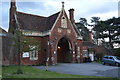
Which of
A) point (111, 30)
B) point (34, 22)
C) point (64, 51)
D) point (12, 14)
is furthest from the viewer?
point (111, 30)

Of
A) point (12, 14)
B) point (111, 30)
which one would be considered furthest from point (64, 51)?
point (111, 30)

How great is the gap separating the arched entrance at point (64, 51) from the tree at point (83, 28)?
34360mm

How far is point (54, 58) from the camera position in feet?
90.3

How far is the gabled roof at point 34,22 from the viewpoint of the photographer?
2863 centimetres

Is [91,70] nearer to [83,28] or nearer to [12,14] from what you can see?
[12,14]

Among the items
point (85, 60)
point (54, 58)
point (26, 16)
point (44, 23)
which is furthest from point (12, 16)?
point (85, 60)

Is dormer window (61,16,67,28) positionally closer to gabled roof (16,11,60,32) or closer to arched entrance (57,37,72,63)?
gabled roof (16,11,60,32)

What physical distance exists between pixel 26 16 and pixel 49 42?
25.2 feet

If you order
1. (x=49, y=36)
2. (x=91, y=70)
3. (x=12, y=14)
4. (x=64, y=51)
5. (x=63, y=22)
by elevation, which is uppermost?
(x=12, y=14)

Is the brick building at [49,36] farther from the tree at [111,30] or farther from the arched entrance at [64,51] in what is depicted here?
the tree at [111,30]

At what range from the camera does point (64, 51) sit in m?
33.3

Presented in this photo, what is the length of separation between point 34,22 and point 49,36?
17.7 ft

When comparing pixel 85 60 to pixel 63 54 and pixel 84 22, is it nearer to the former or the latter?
pixel 63 54

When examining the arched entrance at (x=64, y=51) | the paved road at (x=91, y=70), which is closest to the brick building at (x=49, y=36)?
the arched entrance at (x=64, y=51)
